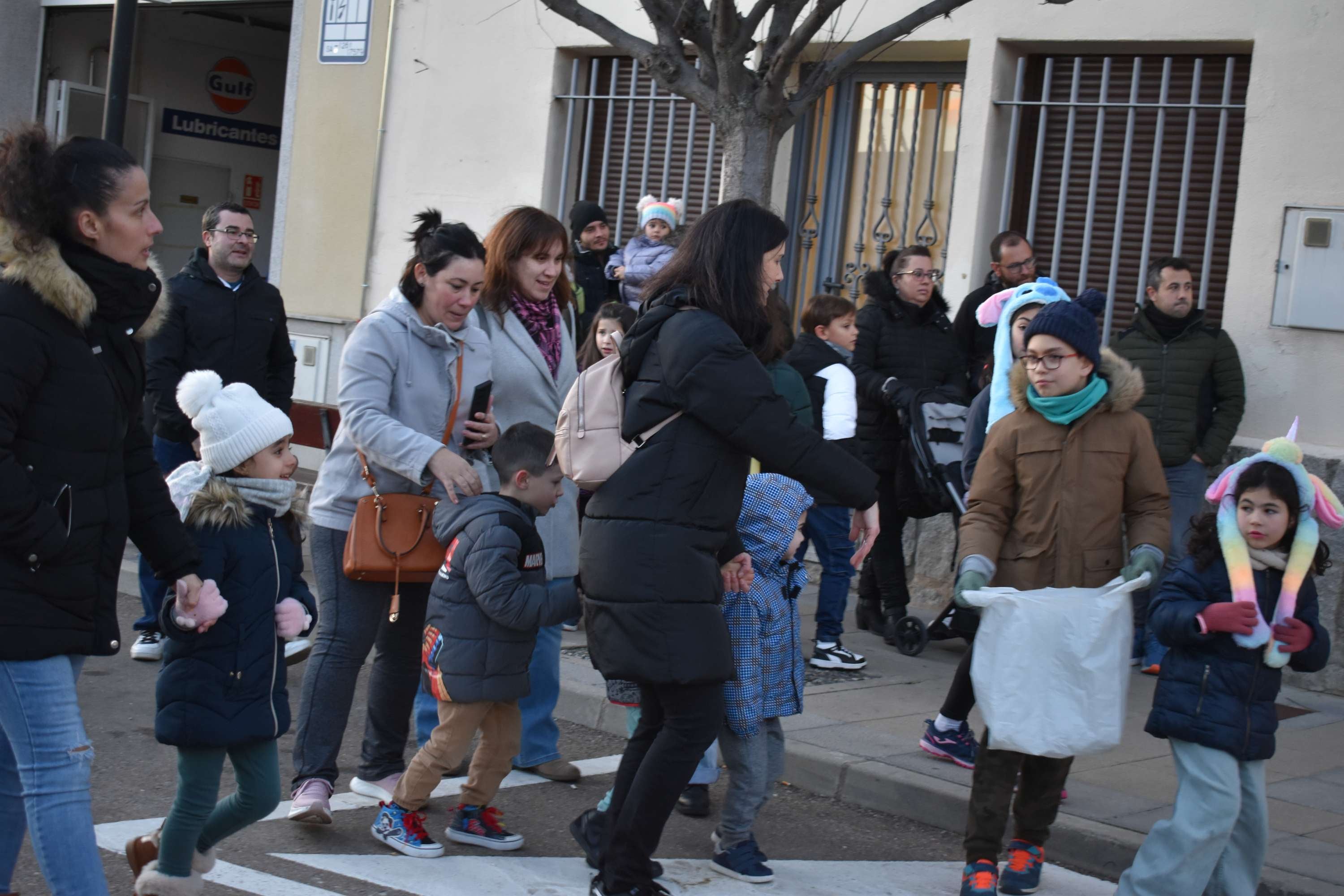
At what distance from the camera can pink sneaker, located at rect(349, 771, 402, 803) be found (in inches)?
194

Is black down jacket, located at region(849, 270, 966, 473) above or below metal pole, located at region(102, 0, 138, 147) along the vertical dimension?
below

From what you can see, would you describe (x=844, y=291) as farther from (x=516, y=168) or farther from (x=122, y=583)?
(x=122, y=583)

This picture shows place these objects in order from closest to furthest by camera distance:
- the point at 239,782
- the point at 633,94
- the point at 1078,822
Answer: the point at 239,782 → the point at 1078,822 → the point at 633,94

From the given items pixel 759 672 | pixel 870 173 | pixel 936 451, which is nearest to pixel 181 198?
pixel 870 173

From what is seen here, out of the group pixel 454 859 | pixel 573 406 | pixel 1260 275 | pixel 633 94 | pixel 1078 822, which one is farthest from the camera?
pixel 633 94

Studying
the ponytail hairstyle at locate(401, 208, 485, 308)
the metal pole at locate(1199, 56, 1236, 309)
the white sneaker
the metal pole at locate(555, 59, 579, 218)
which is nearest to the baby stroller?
the metal pole at locate(1199, 56, 1236, 309)

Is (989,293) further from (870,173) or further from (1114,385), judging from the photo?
(1114,385)

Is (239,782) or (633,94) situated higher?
(633,94)

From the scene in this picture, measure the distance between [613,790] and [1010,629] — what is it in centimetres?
121

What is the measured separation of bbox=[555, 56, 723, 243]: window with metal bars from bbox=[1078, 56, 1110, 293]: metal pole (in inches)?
106

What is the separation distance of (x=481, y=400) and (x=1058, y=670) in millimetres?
2029

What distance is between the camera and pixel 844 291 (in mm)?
9969

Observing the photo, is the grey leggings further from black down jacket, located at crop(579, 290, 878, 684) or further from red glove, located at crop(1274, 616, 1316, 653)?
red glove, located at crop(1274, 616, 1316, 653)

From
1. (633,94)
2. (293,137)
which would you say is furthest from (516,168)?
(293,137)
